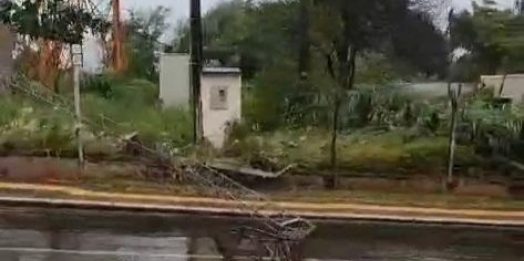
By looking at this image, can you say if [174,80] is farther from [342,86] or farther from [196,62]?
[342,86]

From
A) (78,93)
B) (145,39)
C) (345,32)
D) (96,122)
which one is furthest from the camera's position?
(145,39)

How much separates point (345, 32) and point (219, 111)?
253 cm

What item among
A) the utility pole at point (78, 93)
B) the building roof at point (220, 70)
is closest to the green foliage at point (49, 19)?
the utility pole at point (78, 93)

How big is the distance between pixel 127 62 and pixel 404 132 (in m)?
5.03

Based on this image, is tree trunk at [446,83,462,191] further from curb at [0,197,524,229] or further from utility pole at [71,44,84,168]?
utility pole at [71,44,84,168]

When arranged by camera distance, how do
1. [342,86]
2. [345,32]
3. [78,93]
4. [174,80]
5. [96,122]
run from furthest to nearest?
[174,80], [96,122], [78,93], [342,86], [345,32]

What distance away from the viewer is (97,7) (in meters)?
19.0

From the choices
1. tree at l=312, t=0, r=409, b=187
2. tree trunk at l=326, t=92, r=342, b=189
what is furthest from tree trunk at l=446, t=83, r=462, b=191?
tree trunk at l=326, t=92, r=342, b=189

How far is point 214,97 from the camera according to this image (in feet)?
60.1

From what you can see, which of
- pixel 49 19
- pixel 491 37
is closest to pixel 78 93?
pixel 49 19

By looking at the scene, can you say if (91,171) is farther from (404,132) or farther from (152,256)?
(152,256)

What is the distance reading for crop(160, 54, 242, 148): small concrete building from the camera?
59.8ft

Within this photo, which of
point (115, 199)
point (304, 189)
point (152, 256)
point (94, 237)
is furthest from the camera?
point (304, 189)

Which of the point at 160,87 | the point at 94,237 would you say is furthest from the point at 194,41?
the point at 94,237
